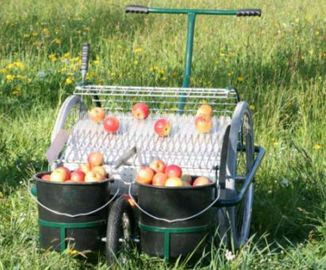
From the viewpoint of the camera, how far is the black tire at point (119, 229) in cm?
334

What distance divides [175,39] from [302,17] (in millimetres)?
2307

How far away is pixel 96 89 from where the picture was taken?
4148mm

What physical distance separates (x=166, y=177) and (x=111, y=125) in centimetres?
58

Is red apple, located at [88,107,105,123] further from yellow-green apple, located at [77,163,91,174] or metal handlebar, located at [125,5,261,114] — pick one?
metal handlebar, located at [125,5,261,114]

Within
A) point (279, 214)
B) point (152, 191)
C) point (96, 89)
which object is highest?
point (96, 89)

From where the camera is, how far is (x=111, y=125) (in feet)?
12.6

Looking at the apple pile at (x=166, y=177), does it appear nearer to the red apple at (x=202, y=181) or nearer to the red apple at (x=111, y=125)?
the red apple at (x=202, y=181)

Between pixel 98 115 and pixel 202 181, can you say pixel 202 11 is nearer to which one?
pixel 98 115

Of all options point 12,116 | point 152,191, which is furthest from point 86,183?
point 12,116

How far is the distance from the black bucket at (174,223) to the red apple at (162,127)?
1.66 ft

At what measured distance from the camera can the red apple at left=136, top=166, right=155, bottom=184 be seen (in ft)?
11.1

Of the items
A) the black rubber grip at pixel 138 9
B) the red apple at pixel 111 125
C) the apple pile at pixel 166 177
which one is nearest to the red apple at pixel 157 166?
the apple pile at pixel 166 177

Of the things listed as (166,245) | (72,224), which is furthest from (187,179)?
(72,224)

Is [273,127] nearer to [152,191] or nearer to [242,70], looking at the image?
[242,70]
